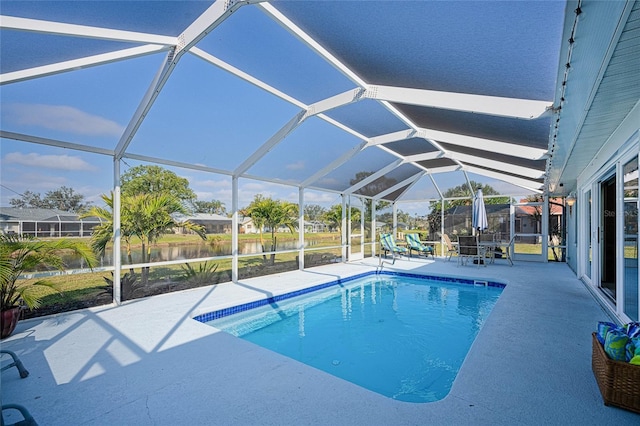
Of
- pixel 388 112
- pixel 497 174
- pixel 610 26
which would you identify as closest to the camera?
pixel 610 26

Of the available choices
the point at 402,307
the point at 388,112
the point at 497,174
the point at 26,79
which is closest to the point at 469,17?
the point at 388,112

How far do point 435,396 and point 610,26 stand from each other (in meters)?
3.73

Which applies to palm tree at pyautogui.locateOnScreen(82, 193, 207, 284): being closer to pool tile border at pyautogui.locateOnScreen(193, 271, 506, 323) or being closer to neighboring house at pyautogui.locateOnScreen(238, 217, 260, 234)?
neighboring house at pyautogui.locateOnScreen(238, 217, 260, 234)

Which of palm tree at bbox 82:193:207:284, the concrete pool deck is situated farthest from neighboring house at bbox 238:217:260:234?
the concrete pool deck

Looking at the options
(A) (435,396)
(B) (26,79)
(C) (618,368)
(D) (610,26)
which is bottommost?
(A) (435,396)

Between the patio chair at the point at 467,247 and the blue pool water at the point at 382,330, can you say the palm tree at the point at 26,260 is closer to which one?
the blue pool water at the point at 382,330

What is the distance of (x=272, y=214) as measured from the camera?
10141mm

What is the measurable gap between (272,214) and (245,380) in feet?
23.2

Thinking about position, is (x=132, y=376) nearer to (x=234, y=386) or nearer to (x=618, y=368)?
(x=234, y=386)

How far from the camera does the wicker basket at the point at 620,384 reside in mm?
2662

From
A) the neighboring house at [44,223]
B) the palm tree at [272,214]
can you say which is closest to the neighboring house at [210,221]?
the palm tree at [272,214]

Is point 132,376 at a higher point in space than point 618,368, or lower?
lower

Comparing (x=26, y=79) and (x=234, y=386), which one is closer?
(x=234, y=386)

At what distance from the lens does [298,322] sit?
21.1ft
